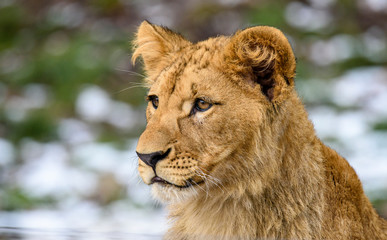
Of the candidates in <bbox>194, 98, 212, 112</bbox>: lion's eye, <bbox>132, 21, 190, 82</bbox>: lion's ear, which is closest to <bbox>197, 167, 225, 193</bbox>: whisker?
<bbox>194, 98, 212, 112</bbox>: lion's eye

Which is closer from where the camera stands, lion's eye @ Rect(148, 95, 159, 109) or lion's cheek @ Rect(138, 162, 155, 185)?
lion's cheek @ Rect(138, 162, 155, 185)

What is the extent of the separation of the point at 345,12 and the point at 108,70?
394cm

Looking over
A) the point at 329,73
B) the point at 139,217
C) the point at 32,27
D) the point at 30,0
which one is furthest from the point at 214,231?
the point at 30,0

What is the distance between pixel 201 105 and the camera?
9.50ft

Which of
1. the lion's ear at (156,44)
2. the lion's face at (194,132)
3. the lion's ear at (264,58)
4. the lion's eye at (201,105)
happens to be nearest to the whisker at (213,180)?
the lion's face at (194,132)

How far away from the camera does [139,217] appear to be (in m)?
6.31

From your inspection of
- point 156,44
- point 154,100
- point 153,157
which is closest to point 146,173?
point 153,157

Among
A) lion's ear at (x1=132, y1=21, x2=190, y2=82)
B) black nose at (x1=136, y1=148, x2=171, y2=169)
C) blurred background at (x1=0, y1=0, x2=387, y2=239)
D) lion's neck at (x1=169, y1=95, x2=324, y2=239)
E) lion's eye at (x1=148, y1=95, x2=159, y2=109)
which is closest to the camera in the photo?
black nose at (x1=136, y1=148, x2=171, y2=169)

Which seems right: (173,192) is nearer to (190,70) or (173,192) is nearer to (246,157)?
(246,157)

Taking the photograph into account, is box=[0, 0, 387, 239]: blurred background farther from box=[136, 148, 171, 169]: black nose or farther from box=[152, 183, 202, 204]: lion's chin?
box=[136, 148, 171, 169]: black nose

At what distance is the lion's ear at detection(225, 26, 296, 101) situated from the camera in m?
2.82

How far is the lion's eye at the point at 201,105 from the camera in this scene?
2.89 m

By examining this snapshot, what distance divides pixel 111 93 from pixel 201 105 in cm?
655

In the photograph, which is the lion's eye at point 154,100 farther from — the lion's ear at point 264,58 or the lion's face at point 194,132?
the lion's ear at point 264,58
